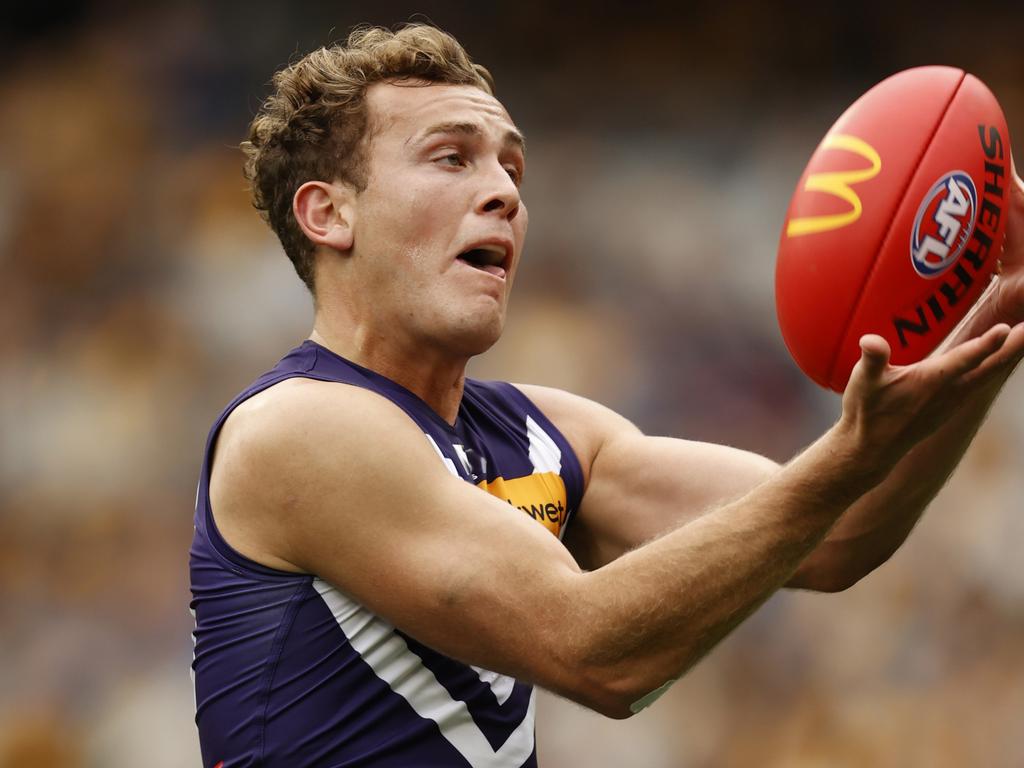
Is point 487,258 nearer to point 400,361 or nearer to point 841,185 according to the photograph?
point 400,361

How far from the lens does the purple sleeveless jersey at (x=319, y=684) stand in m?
2.26

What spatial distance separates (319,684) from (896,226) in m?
1.27

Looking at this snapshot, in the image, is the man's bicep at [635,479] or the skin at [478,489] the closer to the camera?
the skin at [478,489]

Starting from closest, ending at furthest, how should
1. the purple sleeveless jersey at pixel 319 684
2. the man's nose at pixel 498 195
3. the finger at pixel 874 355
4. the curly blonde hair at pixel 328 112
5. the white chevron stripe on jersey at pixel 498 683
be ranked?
the finger at pixel 874 355 < the purple sleeveless jersey at pixel 319 684 < the white chevron stripe on jersey at pixel 498 683 < the man's nose at pixel 498 195 < the curly blonde hair at pixel 328 112

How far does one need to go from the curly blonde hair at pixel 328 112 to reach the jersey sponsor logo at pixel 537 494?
63cm

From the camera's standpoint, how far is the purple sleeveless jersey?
7.41 feet

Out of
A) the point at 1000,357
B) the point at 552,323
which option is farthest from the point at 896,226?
the point at 552,323

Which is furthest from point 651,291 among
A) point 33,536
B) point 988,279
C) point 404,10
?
point 988,279

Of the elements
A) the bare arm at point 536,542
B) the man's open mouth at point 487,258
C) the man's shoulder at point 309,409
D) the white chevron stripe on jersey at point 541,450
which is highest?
the man's open mouth at point 487,258

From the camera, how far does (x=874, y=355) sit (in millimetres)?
1826

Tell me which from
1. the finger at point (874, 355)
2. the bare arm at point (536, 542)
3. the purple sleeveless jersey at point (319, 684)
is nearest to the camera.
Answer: the finger at point (874, 355)

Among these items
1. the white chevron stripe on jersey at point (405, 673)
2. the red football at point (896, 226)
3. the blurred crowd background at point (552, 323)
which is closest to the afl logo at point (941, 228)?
the red football at point (896, 226)

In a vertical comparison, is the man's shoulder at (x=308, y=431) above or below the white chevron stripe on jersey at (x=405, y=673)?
above

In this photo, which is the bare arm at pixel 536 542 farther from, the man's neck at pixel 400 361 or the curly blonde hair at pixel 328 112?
the curly blonde hair at pixel 328 112
